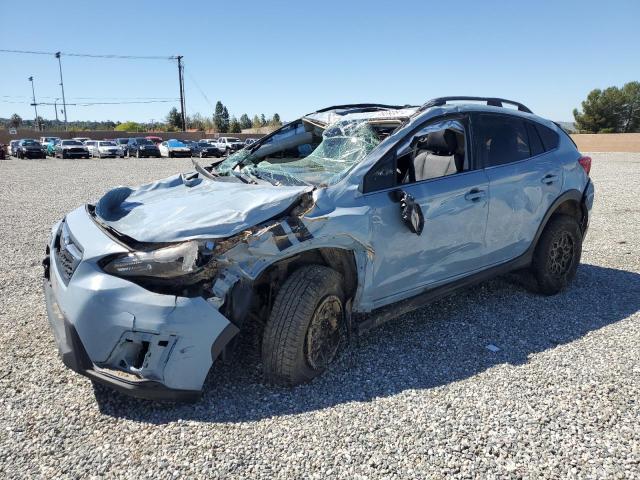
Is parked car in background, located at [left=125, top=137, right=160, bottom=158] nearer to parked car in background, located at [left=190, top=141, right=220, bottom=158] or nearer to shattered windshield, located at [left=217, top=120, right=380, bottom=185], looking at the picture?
parked car in background, located at [left=190, top=141, right=220, bottom=158]

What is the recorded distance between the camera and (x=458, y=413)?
2729mm

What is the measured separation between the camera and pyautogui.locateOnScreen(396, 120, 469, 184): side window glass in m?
3.74

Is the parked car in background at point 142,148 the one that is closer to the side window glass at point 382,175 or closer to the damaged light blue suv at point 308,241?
the damaged light blue suv at point 308,241

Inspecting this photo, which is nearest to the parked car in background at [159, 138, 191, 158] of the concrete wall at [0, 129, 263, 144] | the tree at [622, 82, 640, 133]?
the concrete wall at [0, 129, 263, 144]

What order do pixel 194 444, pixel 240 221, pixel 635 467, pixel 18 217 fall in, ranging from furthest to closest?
pixel 18 217, pixel 240 221, pixel 194 444, pixel 635 467

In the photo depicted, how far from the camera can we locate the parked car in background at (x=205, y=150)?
36.4m

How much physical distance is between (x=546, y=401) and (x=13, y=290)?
4.72 metres

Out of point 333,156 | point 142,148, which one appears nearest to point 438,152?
point 333,156

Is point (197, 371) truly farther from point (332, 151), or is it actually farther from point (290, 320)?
point (332, 151)

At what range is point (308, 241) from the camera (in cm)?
282

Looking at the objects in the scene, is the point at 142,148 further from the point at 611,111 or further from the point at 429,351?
the point at 611,111

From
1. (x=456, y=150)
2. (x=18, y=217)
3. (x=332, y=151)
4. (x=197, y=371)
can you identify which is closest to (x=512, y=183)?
(x=456, y=150)

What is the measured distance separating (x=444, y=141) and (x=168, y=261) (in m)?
2.46

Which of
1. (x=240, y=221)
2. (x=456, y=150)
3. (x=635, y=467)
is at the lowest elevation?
(x=635, y=467)
